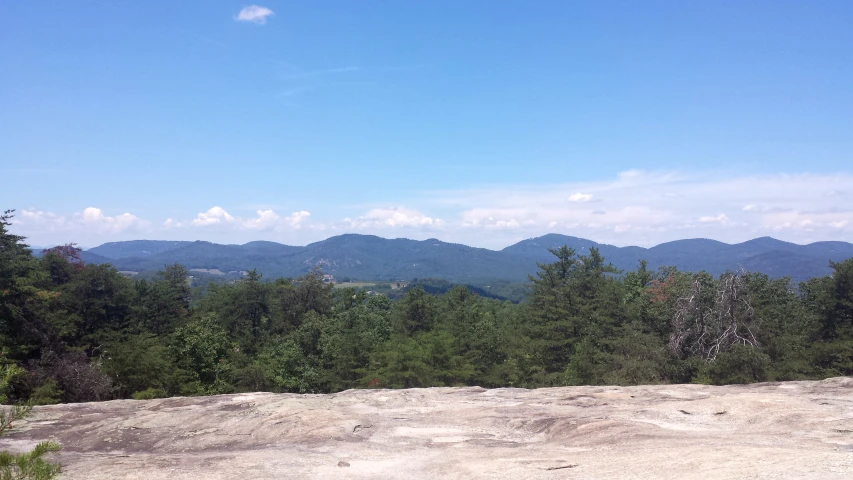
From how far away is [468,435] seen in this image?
12.3 meters

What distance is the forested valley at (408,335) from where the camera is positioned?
27625mm

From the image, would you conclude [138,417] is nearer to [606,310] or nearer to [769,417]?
[769,417]

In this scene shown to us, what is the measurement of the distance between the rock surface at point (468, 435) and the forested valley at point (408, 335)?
1000 cm

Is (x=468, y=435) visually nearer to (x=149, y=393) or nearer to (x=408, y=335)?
(x=149, y=393)

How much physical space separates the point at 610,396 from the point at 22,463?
15.2 m

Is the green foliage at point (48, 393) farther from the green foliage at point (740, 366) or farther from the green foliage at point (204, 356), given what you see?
the green foliage at point (740, 366)

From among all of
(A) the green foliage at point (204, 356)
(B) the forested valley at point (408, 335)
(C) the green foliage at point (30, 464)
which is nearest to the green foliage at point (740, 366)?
(B) the forested valley at point (408, 335)

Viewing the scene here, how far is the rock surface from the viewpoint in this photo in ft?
29.0

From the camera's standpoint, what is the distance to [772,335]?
95.5 feet

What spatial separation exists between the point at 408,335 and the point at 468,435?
1488 inches

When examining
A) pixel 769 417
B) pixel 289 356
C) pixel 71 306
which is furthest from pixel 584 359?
pixel 71 306

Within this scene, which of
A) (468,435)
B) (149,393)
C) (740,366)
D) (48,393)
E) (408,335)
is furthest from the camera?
(408,335)

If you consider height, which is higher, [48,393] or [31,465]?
[31,465]

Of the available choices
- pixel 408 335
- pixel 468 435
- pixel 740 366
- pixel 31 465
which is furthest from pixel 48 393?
pixel 740 366
